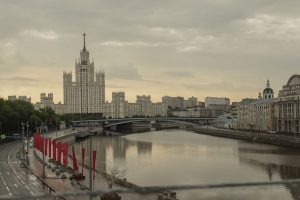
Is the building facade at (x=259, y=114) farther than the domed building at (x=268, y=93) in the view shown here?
No

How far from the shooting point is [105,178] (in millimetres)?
24609

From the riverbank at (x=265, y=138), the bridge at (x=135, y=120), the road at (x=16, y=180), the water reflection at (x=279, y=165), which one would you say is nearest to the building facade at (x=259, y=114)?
the riverbank at (x=265, y=138)

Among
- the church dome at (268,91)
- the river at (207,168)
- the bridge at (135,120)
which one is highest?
the church dome at (268,91)

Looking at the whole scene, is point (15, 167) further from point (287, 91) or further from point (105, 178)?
point (287, 91)

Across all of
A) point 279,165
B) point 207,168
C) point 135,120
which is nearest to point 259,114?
point 135,120

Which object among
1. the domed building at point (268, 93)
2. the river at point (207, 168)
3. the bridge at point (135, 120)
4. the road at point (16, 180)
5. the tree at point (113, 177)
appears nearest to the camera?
the road at point (16, 180)

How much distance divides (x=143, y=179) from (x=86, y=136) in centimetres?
4931

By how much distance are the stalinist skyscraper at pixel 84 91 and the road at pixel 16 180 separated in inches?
4319

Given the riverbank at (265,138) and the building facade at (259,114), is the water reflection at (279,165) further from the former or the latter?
the building facade at (259,114)

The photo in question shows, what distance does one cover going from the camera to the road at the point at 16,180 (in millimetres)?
20203

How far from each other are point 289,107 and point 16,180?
44709 millimetres

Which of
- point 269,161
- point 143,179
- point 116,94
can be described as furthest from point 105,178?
point 116,94

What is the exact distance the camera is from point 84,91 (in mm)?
143875

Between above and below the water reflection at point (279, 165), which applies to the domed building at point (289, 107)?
above
